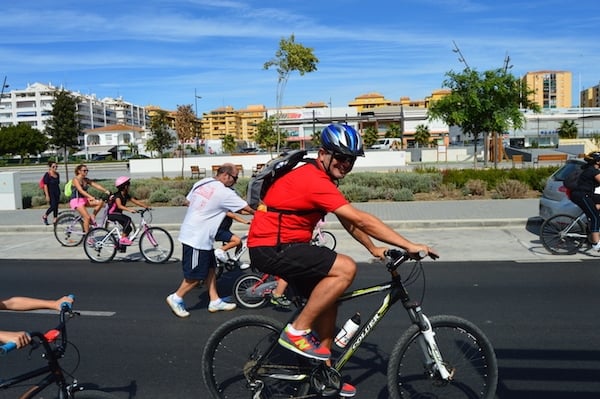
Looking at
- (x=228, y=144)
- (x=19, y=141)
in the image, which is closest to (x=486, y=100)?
(x=228, y=144)

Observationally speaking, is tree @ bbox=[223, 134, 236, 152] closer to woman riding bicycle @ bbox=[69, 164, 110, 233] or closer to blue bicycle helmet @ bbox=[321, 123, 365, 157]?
woman riding bicycle @ bbox=[69, 164, 110, 233]

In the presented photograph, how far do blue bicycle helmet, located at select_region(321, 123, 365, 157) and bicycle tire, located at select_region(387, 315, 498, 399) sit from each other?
4.05 feet

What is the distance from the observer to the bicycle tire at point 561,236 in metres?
9.50

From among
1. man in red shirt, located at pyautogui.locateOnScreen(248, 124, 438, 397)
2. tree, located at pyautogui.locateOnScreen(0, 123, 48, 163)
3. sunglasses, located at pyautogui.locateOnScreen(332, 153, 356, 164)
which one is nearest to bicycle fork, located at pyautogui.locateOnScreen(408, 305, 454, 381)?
man in red shirt, located at pyautogui.locateOnScreen(248, 124, 438, 397)

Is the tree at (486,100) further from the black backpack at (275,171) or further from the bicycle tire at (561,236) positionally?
the black backpack at (275,171)

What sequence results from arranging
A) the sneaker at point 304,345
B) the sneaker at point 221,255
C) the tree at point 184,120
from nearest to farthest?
1. the sneaker at point 304,345
2. the sneaker at point 221,255
3. the tree at point 184,120

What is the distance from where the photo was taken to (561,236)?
955cm

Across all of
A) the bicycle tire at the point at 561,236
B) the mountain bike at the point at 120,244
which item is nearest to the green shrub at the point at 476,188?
the bicycle tire at the point at 561,236

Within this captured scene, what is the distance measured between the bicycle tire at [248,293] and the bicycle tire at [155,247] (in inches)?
131

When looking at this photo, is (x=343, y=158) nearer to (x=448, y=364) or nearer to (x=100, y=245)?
(x=448, y=364)

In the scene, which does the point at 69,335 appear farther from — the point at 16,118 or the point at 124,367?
the point at 16,118

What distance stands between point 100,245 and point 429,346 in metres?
8.04

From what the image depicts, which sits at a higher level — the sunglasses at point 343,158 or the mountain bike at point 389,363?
the sunglasses at point 343,158

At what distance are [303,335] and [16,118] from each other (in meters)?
182
